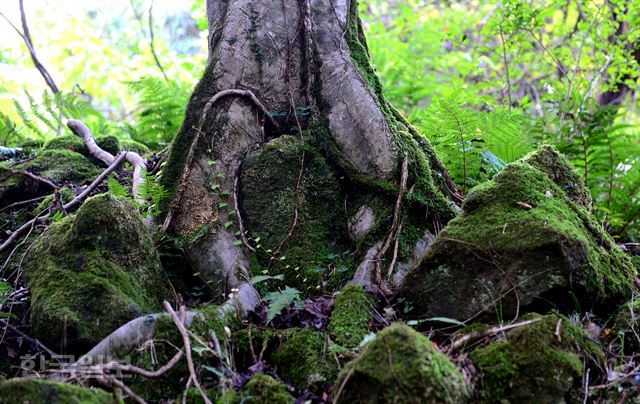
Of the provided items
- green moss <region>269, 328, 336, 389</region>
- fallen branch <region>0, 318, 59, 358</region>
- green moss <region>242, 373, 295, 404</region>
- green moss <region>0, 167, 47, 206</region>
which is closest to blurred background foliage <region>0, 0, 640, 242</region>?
green moss <region>0, 167, 47, 206</region>

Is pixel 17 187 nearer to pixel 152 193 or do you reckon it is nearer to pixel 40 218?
pixel 40 218

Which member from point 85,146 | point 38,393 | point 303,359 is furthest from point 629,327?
point 85,146

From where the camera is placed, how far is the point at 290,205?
13.9ft

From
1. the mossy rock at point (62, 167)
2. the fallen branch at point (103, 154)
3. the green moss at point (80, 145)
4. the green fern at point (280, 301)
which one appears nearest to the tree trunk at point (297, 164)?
the green fern at point (280, 301)

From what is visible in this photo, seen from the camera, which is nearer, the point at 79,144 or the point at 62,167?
the point at 62,167

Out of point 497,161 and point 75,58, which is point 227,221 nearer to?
point 497,161

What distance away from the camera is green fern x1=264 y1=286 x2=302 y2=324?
3301 millimetres

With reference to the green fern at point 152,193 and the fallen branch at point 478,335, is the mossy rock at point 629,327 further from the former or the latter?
the green fern at point 152,193

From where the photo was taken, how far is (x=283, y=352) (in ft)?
9.98

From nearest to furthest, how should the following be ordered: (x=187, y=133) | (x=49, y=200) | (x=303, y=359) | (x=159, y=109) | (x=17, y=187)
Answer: (x=303, y=359) < (x=187, y=133) < (x=49, y=200) < (x=17, y=187) < (x=159, y=109)

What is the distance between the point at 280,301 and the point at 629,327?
215 centimetres

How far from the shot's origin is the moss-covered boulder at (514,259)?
3000mm

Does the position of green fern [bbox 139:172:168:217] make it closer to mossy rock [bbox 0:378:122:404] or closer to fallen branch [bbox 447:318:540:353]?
mossy rock [bbox 0:378:122:404]

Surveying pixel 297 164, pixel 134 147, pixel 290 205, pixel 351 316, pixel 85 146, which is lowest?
pixel 351 316
